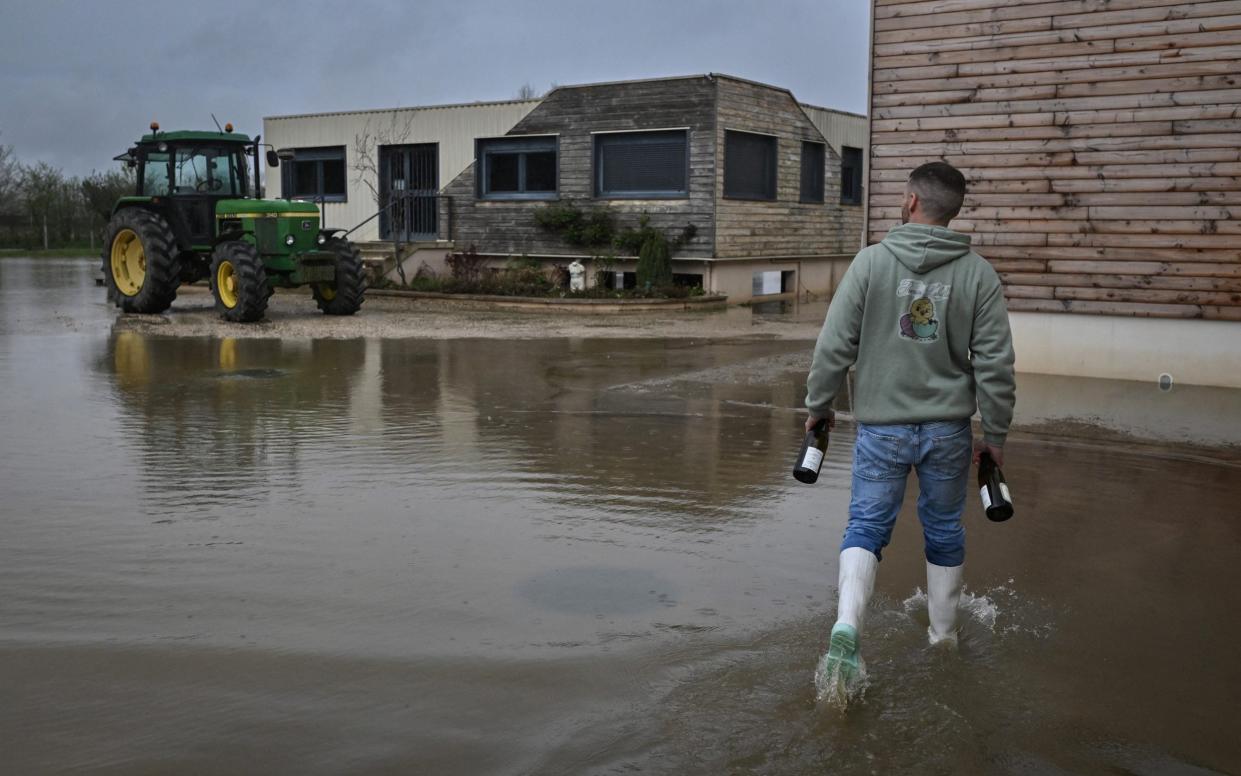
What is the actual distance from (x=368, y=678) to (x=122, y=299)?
16.9 m

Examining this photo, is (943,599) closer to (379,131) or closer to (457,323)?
(457,323)

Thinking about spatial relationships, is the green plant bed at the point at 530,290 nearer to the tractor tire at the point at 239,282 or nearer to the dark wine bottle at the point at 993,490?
the tractor tire at the point at 239,282

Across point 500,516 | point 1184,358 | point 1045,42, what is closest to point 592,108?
point 1045,42

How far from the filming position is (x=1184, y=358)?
1116 cm

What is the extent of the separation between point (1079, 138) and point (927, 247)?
26.5 ft

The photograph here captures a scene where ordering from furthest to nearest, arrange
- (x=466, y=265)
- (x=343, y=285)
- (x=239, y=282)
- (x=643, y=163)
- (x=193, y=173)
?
(x=466, y=265) → (x=643, y=163) → (x=193, y=173) → (x=343, y=285) → (x=239, y=282)

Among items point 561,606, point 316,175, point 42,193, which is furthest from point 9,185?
point 561,606

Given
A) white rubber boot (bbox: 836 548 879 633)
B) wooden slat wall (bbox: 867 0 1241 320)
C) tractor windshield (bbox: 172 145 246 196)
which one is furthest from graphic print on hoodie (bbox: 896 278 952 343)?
tractor windshield (bbox: 172 145 246 196)

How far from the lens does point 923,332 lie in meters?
4.28

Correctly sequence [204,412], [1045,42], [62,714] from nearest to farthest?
[62,714], [204,412], [1045,42]


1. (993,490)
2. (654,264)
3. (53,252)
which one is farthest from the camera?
(53,252)

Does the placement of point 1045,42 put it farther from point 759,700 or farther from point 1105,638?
point 759,700

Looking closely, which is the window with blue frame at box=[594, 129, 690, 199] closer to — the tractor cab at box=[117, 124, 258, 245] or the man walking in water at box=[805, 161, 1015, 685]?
the tractor cab at box=[117, 124, 258, 245]

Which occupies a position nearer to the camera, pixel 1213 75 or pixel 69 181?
pixel 1213 75
